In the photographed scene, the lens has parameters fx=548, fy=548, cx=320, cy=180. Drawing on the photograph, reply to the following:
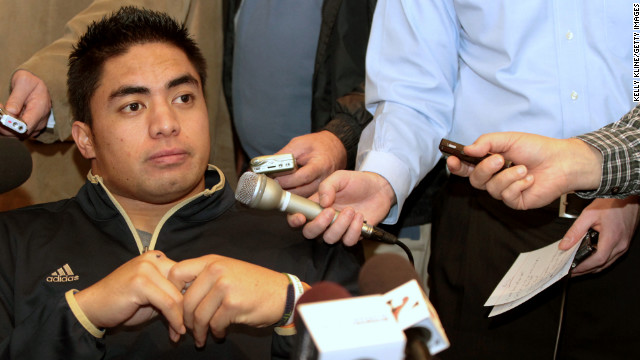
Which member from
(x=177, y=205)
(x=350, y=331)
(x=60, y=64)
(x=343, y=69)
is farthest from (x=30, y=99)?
(x=350, y=331)

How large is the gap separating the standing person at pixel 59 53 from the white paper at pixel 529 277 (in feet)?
5.96

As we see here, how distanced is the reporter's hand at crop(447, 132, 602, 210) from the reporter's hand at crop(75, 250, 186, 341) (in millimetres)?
849

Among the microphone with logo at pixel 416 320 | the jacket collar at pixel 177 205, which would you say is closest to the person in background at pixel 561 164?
the microphone with logo at pixel 416 320

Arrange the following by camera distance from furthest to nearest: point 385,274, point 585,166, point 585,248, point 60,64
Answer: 1. point 60,64
2. point 585,248
3. point 585,166
4. point 385,274

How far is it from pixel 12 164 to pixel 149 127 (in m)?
0.51

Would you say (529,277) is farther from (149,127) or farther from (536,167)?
(149,127)

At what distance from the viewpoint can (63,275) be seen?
1809 millimetres

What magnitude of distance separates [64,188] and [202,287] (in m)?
1.83

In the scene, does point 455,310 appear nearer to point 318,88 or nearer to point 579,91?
point 579,91

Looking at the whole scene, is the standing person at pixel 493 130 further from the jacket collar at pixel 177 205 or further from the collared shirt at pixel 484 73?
the jacket collar at pixel 177 205

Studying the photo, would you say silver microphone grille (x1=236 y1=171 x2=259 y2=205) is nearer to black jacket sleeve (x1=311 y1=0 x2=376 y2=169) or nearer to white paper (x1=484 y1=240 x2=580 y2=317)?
white paper (x1=484 y1=240 x2=580 y2=317)

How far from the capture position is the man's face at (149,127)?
1952mm

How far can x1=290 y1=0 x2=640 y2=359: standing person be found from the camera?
1677 millimetres

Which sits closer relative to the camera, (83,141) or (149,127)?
(149,127)
